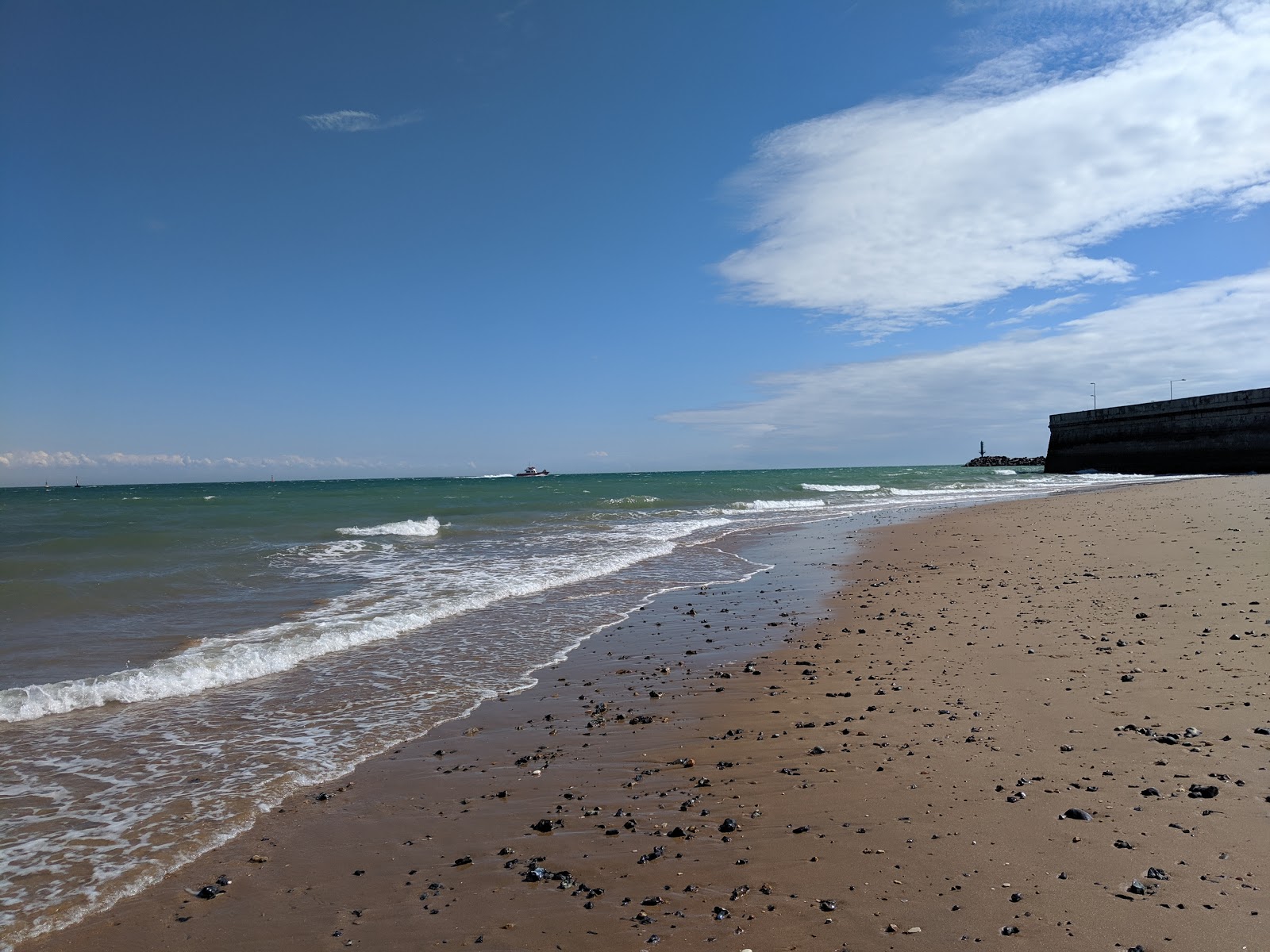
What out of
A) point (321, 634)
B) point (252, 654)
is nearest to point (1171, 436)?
point (321, 634)

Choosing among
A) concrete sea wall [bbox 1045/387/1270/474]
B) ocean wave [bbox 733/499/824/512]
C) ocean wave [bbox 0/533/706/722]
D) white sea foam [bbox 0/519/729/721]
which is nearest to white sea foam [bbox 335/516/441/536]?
white sea foam [bbox 0/519/729/721]

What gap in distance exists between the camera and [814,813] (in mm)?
4070

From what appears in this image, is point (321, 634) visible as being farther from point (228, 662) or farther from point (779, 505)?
point (779, 505)

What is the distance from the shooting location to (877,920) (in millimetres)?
3033

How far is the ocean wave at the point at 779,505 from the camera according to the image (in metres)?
35.3

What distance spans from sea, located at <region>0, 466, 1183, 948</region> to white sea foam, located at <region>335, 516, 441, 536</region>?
2.83 m

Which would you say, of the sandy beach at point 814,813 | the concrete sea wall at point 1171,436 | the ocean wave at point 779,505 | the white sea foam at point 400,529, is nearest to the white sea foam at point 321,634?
the sandy beach at point 814,813

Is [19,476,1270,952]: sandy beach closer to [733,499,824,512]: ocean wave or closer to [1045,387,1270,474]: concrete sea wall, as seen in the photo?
[733,499,824,512]: ocean wave

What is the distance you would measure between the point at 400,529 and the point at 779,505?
19.8 m

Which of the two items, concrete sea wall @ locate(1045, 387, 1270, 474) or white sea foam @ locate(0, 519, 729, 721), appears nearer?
white sea foam @ locate(0, 519, 729, 721)

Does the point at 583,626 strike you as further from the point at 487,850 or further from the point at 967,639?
the point at 487,850

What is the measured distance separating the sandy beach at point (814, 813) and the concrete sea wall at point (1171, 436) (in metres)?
52.5

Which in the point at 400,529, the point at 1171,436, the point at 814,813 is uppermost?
the point at 1171,436

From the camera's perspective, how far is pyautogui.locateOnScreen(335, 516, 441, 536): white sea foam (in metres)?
25.2
